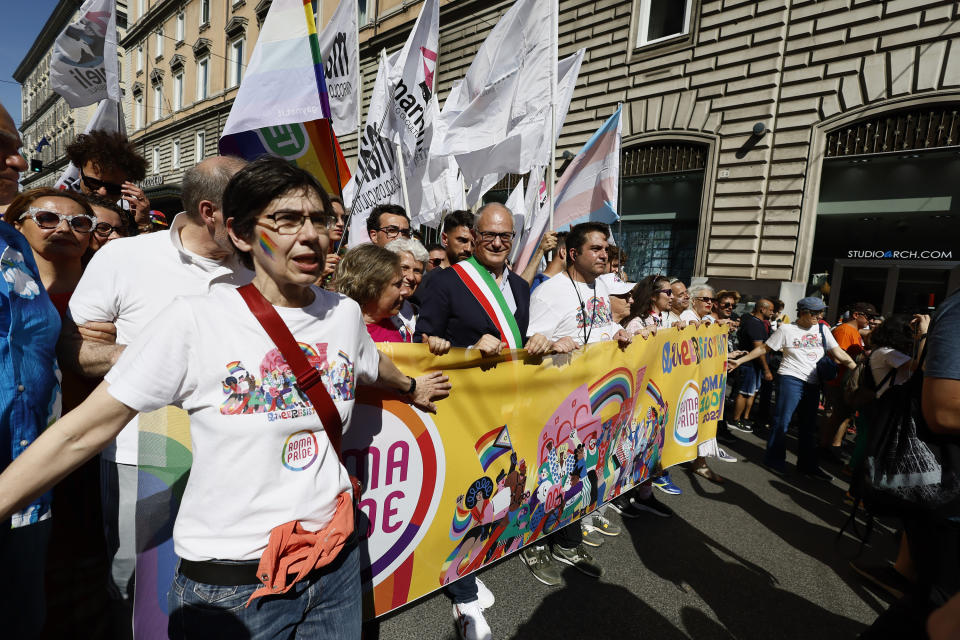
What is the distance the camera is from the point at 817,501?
4211 millimetres

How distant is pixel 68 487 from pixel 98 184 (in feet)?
7.87

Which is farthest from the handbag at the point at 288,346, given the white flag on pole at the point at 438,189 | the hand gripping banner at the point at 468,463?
the white flag on pole at the point at 438,189

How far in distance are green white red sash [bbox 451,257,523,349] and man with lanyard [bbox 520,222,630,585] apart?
1.37ft

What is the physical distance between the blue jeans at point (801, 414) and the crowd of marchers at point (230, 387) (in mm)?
2085

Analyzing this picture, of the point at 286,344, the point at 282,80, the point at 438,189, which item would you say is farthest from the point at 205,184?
the point at 438,189

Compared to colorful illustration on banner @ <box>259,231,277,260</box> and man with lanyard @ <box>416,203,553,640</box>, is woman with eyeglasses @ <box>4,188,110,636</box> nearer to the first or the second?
colorful illustration on banner @ <box>259,231,277,260</box>

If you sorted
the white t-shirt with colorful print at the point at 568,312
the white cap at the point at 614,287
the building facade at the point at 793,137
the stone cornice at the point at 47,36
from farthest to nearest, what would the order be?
the stone cornice at the point at 47,36 → the building facade at the point at 793,137 → the white cap at the point at 614,287 → the white t-shirt with colorful print at the point at 568,312

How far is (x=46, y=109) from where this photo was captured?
44.0 metres

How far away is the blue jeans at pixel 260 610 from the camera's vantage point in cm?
116

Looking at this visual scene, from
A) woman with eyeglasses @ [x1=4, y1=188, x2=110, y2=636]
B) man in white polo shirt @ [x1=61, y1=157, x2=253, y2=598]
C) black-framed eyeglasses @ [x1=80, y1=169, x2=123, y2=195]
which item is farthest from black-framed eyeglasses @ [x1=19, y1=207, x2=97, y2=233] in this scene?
black-framed eyeglasses @ [x1=80, y1=169, x2=123, y2=195]

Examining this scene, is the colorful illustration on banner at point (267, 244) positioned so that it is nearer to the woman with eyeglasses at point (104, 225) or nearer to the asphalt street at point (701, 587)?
the woman with eyeglasses at point (104, 225)

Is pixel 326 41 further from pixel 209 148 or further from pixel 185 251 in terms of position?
pixel 209 148

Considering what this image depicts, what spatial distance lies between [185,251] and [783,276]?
35.1 feet

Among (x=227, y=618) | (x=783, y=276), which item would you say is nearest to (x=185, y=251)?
(x=227, y=618)
